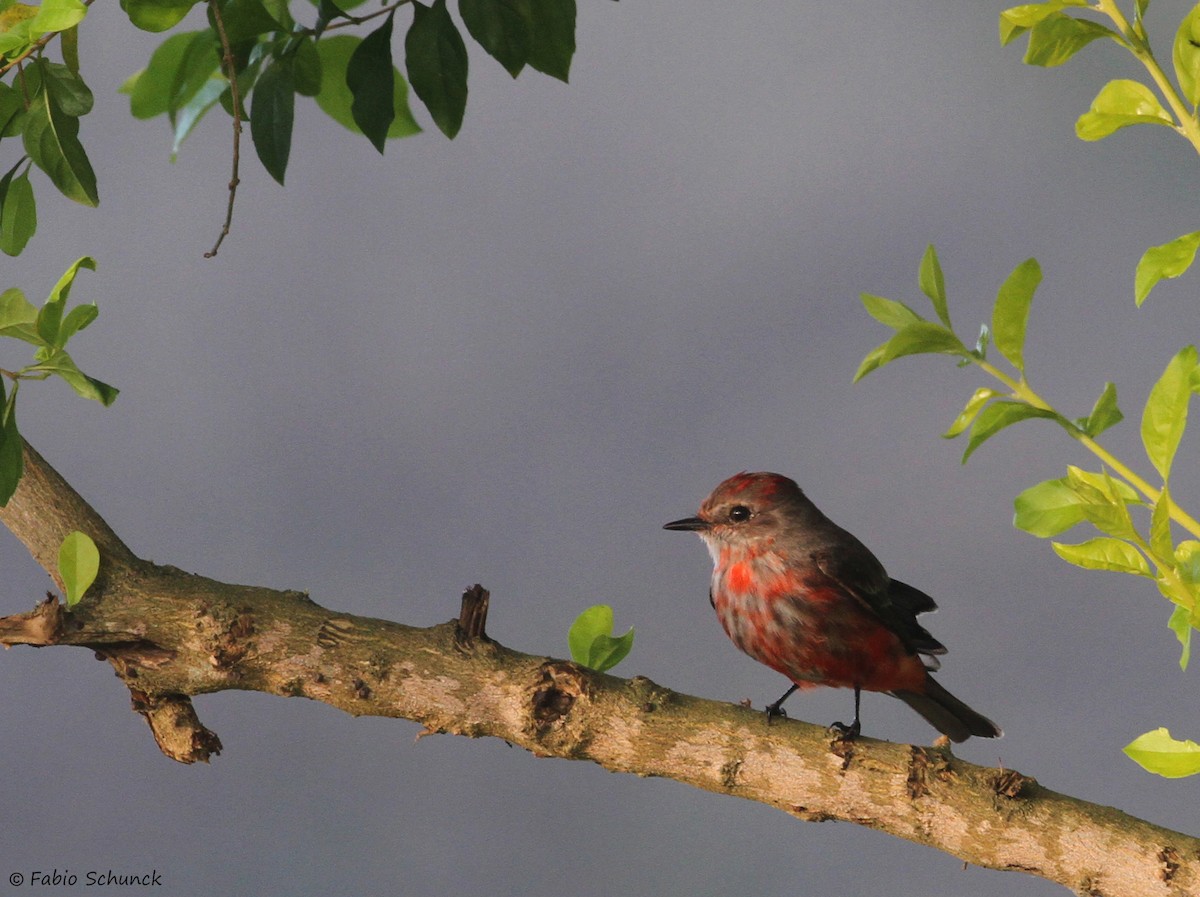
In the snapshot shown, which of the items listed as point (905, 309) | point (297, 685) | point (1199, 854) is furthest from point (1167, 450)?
point (297, 685)

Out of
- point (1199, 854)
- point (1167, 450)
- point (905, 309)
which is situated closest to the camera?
point (1167, 450)

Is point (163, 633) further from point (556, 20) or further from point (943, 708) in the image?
point (943, 708)

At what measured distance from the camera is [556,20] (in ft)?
5.74

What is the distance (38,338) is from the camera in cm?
178

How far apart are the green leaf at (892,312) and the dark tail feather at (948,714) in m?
1.28

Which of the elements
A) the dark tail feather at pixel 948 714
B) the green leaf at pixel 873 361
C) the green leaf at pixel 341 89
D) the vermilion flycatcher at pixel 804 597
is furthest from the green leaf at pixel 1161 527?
the green leaf at pixel 341 89

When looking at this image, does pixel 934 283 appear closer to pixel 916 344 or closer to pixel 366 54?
pixel 916 344

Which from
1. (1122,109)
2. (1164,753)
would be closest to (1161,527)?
(1164,753)

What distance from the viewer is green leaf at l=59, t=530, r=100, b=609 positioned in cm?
196

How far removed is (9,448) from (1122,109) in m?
1.56

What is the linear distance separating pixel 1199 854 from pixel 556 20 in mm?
1500

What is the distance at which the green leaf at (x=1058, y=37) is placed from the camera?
158 centimetres

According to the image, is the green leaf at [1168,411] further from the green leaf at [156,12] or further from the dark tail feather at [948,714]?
the green leaf at [156,12]

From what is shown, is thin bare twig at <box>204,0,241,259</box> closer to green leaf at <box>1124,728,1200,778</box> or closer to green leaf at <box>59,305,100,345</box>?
green leaf at <box>59,305,100,345</box>
